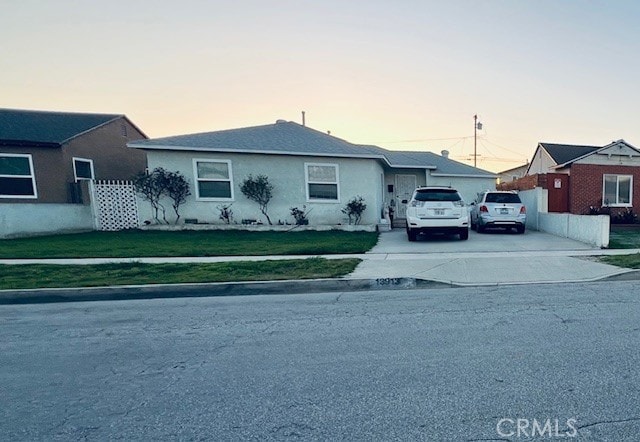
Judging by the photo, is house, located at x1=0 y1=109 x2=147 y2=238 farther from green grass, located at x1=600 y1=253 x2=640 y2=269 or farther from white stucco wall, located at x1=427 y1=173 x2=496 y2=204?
white stucco wall, located at x1=427 y1=173 x2=496 y2=204

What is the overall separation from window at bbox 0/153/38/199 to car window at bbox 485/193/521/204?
64.8 ft

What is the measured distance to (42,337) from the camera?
4117 mm

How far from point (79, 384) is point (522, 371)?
4.08 meters

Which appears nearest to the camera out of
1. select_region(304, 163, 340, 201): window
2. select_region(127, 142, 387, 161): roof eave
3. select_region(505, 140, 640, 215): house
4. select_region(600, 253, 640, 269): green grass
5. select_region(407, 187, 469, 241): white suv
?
select_region(600, 253, 640, 269): green grass

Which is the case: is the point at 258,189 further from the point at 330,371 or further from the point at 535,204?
the point at 535,204

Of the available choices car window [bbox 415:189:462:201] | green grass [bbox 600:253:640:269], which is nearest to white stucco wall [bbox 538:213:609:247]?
green grass [bbox 600:253:640:269]

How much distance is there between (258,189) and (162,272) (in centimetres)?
693

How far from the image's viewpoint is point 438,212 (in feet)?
34.8

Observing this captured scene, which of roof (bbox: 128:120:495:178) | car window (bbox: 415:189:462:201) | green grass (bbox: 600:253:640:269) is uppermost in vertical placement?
roof (bbox: 128:120:495:178)

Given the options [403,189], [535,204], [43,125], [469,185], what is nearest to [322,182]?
[403,189]

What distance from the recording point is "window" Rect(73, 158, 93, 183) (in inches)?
627

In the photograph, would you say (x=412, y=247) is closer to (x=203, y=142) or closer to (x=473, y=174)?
(x=203, y=142)

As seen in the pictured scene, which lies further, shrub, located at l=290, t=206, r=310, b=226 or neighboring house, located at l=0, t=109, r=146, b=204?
neighboring house, located at l=0, t=109, r=146, b=204

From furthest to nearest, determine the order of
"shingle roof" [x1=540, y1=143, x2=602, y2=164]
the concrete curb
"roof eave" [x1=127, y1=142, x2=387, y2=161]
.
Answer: "shingle roof" [x1=540, y1=143, x2=602, y2=164] < "roof eave" [x1=127, y1=142, x2=387, y2=161] < the concrete curb
